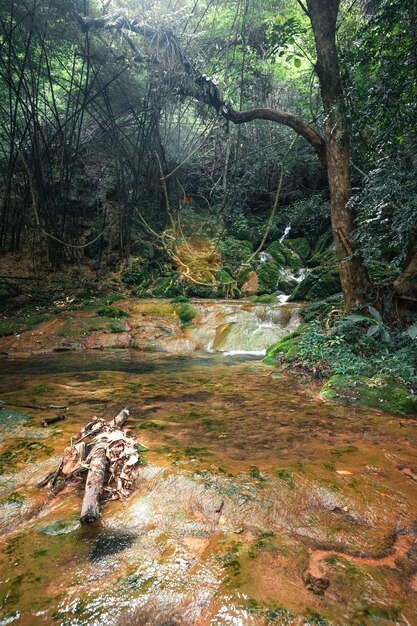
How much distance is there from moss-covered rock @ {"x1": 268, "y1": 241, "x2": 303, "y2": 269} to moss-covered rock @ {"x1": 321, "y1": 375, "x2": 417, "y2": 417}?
28.0 ft

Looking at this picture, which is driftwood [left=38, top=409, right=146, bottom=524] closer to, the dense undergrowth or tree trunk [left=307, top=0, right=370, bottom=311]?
the dense undergrowth

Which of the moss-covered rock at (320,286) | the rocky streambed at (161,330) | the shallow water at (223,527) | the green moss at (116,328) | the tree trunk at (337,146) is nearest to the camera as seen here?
the shallow water at (223,527)

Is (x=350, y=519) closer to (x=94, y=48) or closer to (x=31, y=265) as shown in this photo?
(x=94, y=48)

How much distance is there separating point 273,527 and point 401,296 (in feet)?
13.9

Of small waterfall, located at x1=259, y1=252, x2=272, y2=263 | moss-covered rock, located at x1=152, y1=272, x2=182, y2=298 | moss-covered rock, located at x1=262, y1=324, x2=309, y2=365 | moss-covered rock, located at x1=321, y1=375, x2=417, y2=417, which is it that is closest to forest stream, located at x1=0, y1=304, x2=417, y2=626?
moss-covered rock, located at x1=321, y1=375, x2=417, y2=417

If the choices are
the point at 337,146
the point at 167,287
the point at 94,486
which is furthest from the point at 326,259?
the point at 94,486

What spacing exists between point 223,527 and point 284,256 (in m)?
11.5

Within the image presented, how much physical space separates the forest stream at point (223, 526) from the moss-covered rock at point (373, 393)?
241 millimetres

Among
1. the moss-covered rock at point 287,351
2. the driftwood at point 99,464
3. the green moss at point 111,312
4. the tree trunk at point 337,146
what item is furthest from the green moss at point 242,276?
the driftwood at point 99,464

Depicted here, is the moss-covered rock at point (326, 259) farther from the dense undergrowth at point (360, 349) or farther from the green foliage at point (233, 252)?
the dense undergrowth at point (360, 349)

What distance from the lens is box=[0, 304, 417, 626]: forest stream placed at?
4.42 feet

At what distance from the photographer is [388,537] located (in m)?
1.78

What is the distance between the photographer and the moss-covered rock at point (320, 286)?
8680 mm

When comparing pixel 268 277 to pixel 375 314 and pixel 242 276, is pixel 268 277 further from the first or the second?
pixel 375 314
